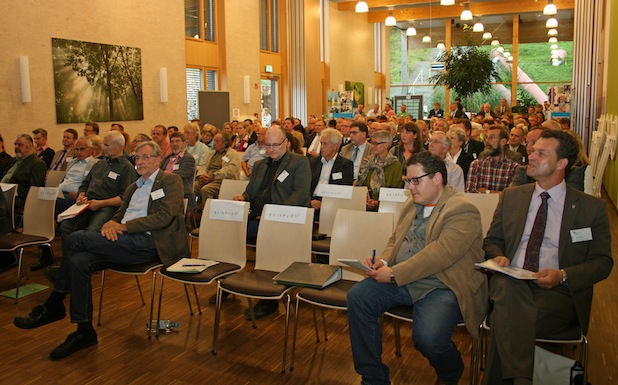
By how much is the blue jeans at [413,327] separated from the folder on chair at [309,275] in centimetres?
23

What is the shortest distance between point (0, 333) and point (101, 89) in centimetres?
723

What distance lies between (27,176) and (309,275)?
14.9ft

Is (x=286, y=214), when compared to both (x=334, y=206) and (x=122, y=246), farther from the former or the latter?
(x=122, y=246)

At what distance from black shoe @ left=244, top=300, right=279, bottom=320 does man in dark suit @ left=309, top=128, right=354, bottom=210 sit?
4.53 feet

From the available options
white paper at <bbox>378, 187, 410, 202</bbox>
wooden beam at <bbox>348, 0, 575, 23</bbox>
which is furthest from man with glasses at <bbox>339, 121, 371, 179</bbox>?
wooden beam at <bbox>348, 0, 575, 23</bbox>

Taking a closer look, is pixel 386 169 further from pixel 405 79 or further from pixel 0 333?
pixel 405 79

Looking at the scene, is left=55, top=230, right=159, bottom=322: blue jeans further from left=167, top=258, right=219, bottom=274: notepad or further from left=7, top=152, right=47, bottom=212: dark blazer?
left=7, top=152, right=47, bottom=212: dark blazer

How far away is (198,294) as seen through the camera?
4.97 meters

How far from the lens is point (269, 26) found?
1702 cm

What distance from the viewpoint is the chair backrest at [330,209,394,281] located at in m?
3.78

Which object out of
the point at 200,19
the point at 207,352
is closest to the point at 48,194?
the point at 207,352

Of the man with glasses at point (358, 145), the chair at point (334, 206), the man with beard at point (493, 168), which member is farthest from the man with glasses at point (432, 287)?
the man with glasses at point (358, 145)

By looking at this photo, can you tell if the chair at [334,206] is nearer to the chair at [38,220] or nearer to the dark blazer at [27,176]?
the chair at [38,220]

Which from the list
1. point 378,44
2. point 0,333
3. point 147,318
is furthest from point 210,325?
point 378,44
